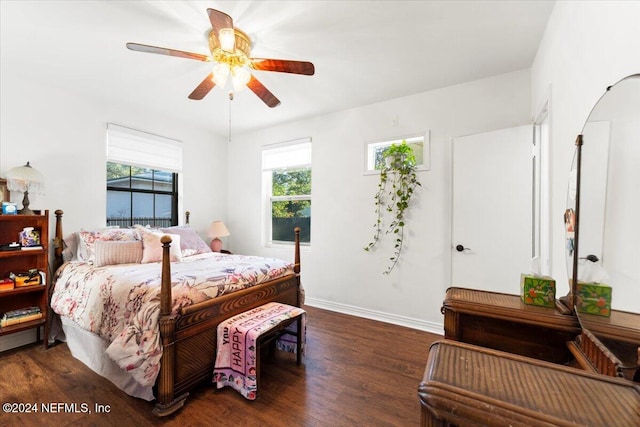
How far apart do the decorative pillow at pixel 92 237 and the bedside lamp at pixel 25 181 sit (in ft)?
1.51

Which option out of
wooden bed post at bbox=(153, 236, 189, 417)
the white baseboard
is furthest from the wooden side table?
the white baseboard

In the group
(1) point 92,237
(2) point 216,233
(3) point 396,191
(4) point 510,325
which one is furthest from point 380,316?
(1) point 92,237

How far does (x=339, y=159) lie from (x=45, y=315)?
11.2 ft

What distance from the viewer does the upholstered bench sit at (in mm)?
1791

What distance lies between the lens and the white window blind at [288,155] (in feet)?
12.7

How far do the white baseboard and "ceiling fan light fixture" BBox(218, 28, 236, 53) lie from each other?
299 cm

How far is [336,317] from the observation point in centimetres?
332

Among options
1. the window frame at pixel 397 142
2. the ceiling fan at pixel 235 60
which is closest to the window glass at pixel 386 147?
the window frame at pixel 397 142

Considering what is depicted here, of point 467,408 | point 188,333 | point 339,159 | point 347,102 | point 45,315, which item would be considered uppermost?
point 347,102

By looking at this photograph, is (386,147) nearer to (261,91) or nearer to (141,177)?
(261,91)

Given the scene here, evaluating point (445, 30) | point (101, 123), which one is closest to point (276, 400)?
point (445, 30)

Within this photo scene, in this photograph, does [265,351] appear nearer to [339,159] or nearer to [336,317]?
[336,317]

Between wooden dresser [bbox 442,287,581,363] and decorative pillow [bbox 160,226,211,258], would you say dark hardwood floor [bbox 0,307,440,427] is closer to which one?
wooden dresser [bbox 442,287,581,363]

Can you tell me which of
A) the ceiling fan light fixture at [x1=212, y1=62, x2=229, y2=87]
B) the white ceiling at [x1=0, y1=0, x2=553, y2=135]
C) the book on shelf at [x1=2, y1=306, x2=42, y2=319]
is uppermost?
the white ceiling at [x1=0, y1=0, x2=553, y2=135]
